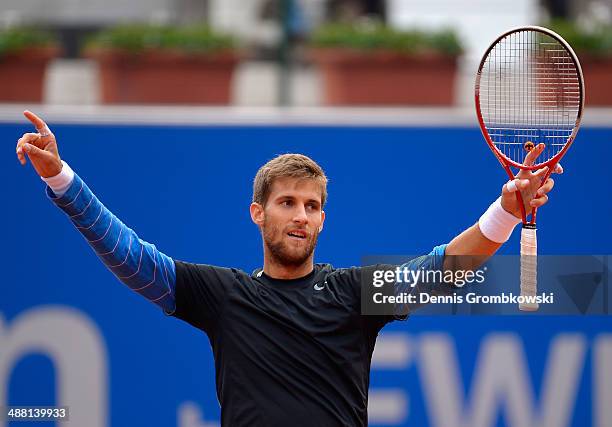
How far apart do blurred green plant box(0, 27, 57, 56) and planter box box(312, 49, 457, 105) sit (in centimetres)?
168

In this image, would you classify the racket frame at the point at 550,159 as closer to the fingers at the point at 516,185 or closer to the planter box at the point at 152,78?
the fingers at the point at 516,185

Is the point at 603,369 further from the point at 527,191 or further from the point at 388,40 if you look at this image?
the point at 388,40

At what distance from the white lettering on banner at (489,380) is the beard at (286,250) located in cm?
151

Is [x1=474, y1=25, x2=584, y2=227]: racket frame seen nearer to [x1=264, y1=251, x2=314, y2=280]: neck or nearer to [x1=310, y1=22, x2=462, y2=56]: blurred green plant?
[x1=264, y1=251, x2=314, y2=280]: neck

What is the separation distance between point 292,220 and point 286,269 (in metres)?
0.15

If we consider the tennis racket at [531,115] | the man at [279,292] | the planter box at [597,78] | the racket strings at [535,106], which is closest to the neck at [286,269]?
the man at [279,292]

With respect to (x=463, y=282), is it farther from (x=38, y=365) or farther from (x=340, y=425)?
(x=38, y=365)

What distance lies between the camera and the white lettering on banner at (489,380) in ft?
14.9

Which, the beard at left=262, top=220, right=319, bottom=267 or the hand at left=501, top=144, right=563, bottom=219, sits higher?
the hand at left=501, top=144, right=563, bottom=219

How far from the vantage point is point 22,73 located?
21.1 feet

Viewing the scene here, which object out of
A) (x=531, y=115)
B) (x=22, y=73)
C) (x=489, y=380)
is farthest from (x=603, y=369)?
(x=22, y=73)

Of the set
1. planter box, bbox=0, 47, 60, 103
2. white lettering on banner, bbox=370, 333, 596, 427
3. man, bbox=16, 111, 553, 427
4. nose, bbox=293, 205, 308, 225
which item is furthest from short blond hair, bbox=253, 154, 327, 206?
planter box, bbox=0, 47, 60, 103

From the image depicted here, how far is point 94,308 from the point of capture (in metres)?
4.49

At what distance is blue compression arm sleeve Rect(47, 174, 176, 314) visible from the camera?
302cm
